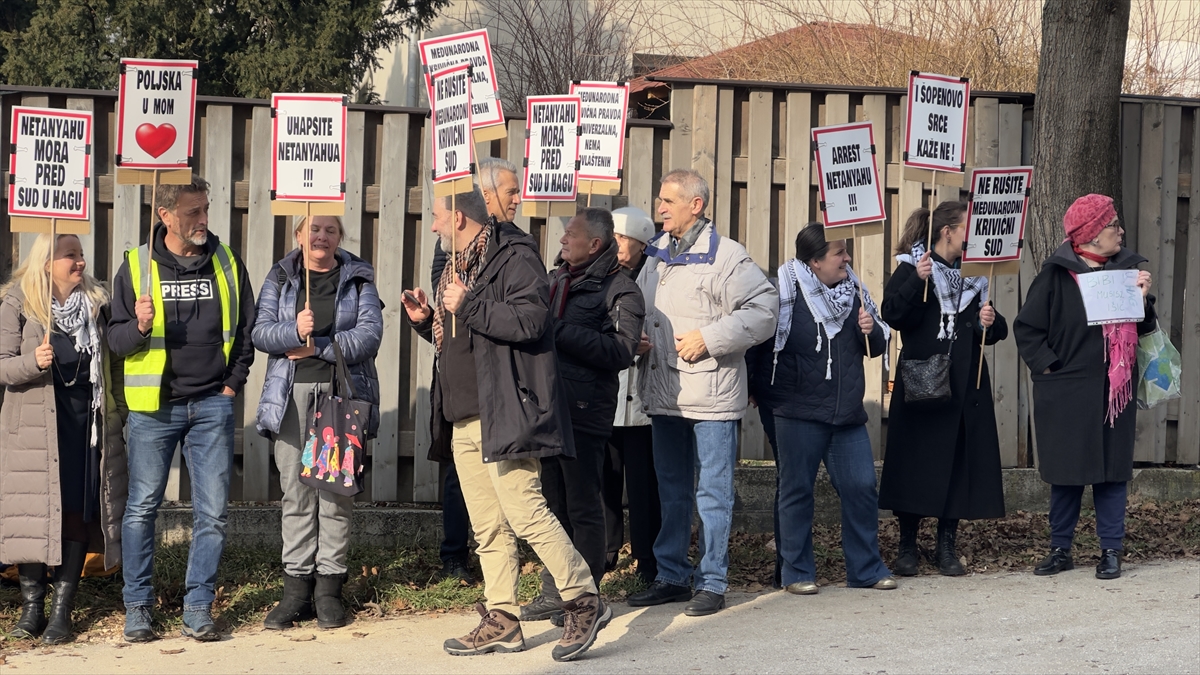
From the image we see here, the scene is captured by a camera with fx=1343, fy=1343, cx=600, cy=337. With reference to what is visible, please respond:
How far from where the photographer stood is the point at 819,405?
661 centimetres

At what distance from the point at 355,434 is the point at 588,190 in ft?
→ 7.12

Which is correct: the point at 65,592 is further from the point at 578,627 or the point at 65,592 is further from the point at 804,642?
the point at 804,642

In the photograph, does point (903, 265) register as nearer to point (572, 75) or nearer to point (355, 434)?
point (355, 434)

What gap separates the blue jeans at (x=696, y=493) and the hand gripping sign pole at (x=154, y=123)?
8.30 feet

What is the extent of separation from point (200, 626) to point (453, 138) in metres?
2.42

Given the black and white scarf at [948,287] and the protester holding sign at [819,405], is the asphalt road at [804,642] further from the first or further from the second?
the black and white scarf at [948,287]

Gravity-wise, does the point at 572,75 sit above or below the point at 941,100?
above

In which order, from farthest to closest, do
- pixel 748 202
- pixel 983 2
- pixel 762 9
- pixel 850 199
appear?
pixel 762 9 < pixel 983 2 < pixel 748 202 < pixel 850 199

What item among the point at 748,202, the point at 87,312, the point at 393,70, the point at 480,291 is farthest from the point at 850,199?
the point at 393,70

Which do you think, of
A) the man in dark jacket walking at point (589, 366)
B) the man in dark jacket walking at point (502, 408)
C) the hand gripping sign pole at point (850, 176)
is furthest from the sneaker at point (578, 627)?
the hand gripping sign pole at point (850, 176)

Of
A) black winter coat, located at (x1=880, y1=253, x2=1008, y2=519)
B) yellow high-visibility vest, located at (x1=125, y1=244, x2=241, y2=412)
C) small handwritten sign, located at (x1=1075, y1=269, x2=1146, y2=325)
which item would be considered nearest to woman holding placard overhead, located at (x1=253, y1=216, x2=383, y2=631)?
yellow high-visibility vest, located at (x1=125, y1=244, x2=241, y2=412)

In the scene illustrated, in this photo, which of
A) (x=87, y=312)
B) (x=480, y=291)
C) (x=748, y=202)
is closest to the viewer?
(x=480, y=291)

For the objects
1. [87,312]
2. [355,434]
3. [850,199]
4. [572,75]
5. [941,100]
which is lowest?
[355,434]

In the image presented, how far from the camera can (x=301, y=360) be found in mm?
6117
